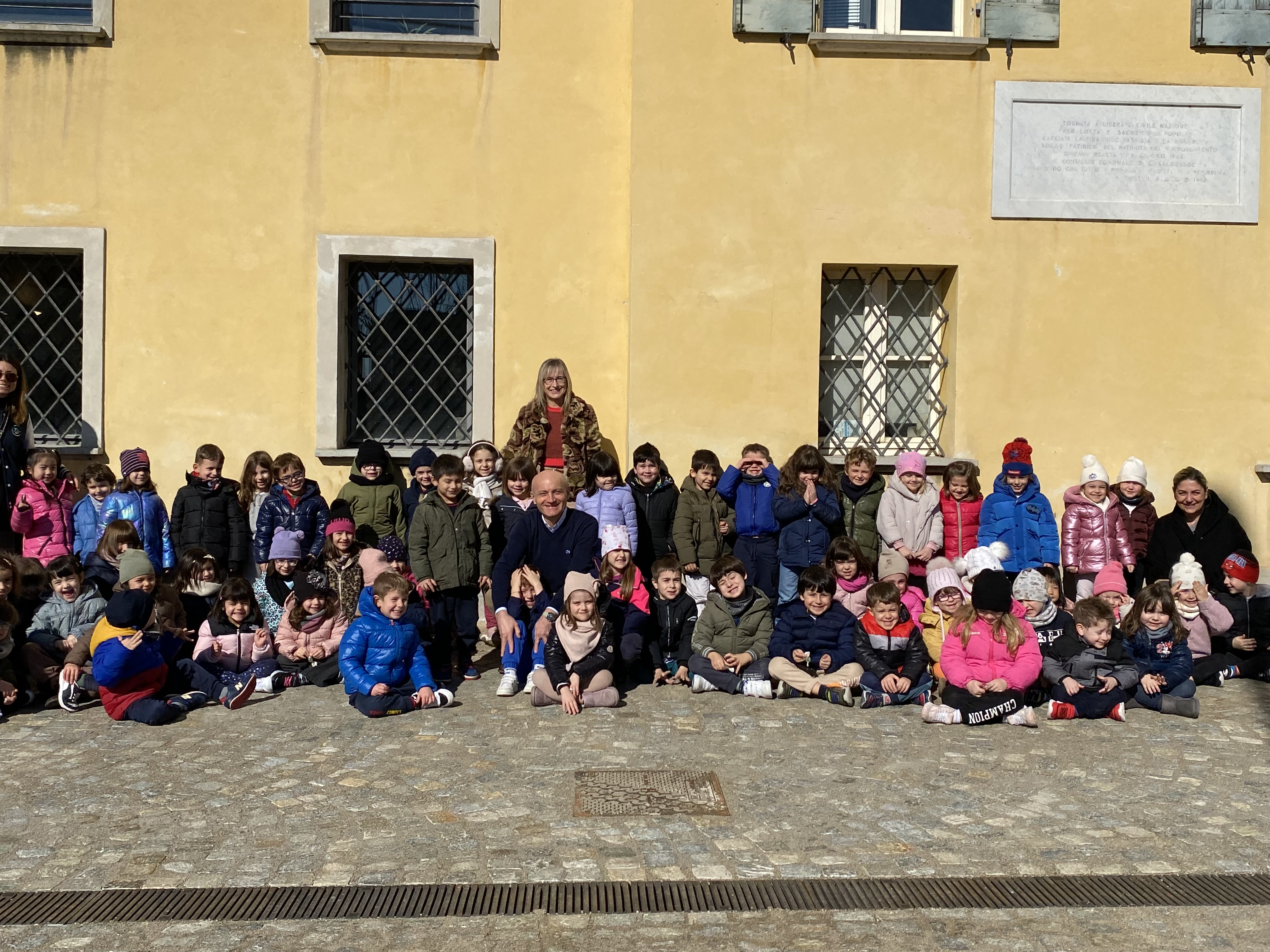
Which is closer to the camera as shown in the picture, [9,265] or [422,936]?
[422,936]

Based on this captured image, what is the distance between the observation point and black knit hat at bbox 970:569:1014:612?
7.04m

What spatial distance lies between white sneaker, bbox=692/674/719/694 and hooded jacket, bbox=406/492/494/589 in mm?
1411

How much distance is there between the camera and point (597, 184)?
9.41m

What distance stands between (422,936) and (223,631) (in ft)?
12.8

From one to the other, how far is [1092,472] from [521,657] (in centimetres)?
390

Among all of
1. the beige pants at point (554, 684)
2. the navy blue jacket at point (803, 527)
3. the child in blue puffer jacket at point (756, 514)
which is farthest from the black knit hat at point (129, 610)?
the navy blue jacket at point (803, 527)

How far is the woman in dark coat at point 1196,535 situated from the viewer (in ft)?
27.1

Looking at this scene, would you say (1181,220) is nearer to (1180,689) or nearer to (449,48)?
(1180,689)

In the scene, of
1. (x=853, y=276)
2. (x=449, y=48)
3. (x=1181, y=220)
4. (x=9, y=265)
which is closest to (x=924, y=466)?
(x=853, y=276)

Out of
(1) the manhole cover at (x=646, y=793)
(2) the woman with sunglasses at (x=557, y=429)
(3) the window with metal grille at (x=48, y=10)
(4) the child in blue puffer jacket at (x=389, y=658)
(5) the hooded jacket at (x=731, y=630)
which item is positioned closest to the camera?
(1) the manhole cover at (x=646, y=793)

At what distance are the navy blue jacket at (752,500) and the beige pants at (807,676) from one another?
3.70 feet

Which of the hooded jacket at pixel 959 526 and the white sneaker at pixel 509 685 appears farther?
the hooded jacket at pixel 959 526

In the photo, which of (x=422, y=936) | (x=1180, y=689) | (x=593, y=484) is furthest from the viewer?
(x=593, y=484)

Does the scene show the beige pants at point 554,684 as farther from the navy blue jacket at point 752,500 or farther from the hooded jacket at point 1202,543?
the hooded jacket at point 1202,543
